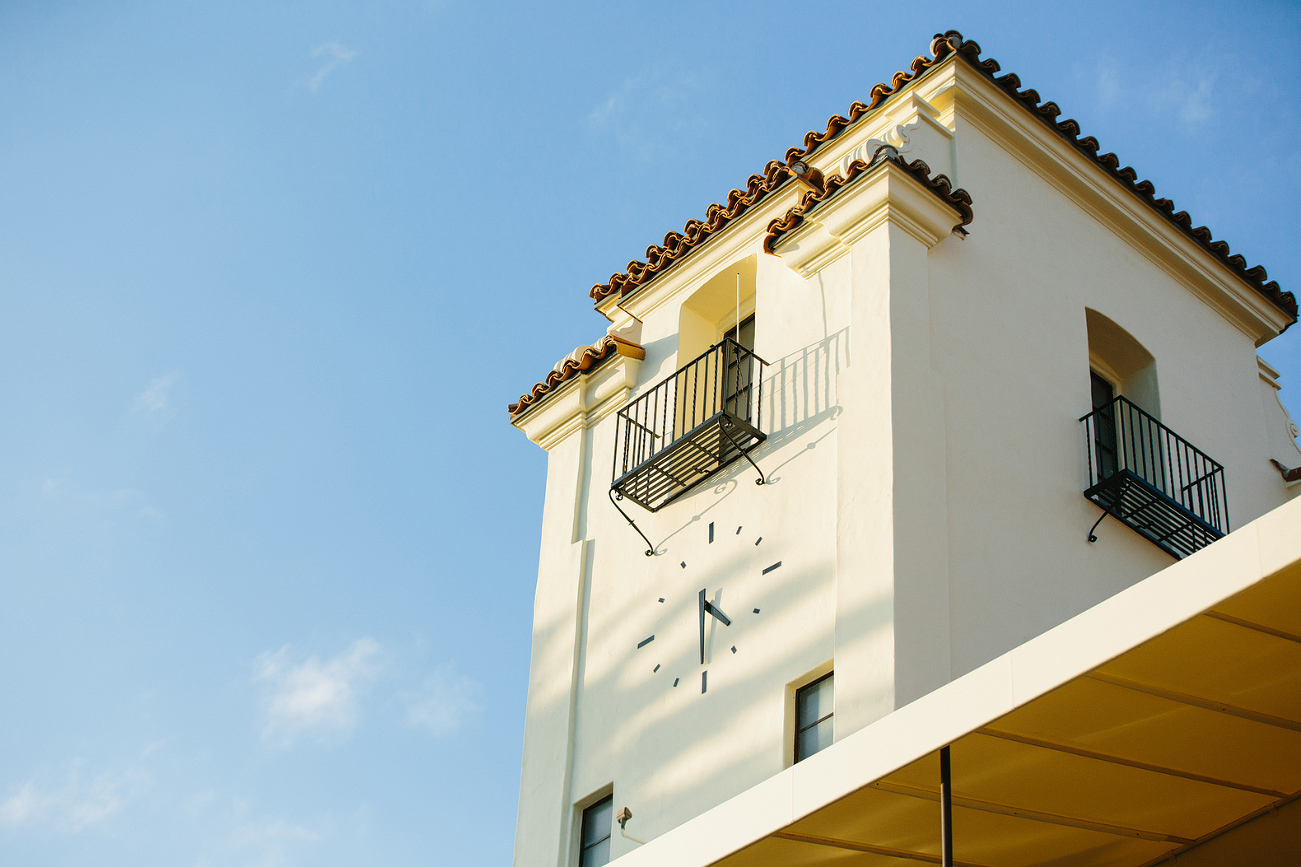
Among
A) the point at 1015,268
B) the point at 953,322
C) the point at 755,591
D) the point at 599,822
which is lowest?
the point at 599,822

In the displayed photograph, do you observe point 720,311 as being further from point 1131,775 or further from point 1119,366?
point 1131,775

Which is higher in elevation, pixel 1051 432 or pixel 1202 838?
pixel 1051 432

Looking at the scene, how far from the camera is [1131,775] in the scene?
7523 millimetres

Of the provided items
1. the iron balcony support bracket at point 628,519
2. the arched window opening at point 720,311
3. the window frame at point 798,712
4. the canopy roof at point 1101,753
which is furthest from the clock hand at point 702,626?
the canopy roof at point 1101,753

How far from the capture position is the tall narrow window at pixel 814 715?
12.0 meters

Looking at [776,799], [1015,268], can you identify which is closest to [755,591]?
[1015,268]

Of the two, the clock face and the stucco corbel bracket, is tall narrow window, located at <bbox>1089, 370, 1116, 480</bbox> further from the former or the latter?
the clock face

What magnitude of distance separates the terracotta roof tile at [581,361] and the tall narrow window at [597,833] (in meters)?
4.49

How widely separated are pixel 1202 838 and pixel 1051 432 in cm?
650

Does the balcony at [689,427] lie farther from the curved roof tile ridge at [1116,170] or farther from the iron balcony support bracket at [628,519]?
the curved roof tile ridge at [1116,170]

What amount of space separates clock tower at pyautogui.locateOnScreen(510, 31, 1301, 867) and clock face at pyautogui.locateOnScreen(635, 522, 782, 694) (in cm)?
3

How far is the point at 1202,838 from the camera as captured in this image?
25.6ft

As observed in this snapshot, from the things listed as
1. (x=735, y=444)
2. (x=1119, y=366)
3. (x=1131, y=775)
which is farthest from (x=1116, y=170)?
(x=1131, y=775)

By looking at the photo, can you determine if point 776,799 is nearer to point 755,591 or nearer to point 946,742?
point 946,742
